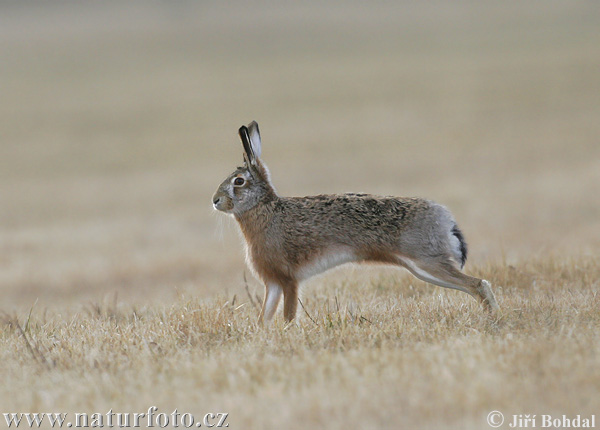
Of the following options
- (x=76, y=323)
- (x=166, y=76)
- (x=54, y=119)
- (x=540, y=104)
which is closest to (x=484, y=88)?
(x=540, y=104)

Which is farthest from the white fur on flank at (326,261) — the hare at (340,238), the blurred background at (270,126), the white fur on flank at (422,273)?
the blurred background at (270,126)

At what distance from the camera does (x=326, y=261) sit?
23.6ft

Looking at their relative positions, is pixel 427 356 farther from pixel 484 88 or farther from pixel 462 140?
pixel 484 88

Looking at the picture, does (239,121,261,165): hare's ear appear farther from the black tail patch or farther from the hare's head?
the black tail patch

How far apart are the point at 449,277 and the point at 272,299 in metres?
1.59

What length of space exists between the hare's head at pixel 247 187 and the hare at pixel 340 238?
0.01m

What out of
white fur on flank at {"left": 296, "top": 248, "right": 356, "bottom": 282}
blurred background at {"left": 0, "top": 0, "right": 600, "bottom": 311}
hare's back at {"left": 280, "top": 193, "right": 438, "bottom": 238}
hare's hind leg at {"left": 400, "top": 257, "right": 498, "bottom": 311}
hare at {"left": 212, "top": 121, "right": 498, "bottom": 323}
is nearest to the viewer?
hare's hind leg at {"left": 400, "top": 257, "right": 498, "bottom": 311}

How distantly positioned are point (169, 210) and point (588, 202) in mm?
11893

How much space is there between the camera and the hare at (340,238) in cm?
693

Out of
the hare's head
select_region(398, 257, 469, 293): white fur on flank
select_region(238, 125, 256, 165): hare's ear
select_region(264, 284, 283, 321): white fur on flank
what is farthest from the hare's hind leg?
select_region(238, 125, 256, 165): hare's ear

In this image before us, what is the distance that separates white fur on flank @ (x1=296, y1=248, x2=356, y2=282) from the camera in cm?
715

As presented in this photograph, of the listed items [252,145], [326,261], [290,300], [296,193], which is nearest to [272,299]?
[290,300]

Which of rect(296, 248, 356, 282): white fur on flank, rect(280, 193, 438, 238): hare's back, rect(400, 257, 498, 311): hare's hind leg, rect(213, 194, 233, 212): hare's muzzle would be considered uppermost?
rect(213, 194, 233, 212): hare's muzzle

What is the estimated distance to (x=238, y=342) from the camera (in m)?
5.88
